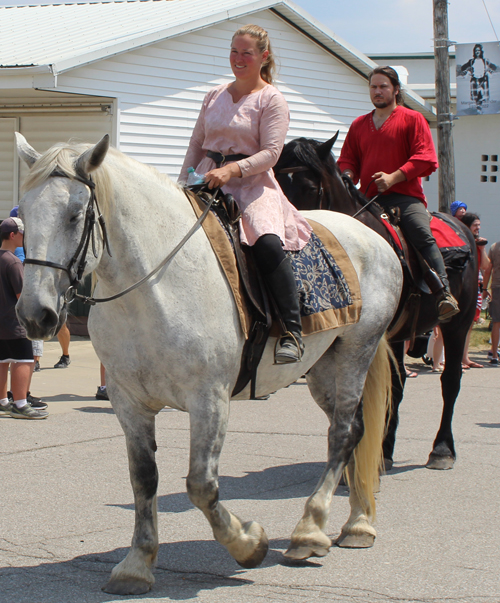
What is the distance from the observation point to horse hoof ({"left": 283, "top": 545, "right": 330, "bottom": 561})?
4.06 metres

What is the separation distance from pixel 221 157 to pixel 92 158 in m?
1.22

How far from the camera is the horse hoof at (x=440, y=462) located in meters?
6.14

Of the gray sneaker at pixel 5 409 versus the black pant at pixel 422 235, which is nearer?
the black pant at pixel 422 235

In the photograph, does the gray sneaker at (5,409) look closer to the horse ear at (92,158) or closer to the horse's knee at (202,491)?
the horse's knee at (202,491)

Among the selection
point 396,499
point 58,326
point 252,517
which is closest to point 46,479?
point 252,517

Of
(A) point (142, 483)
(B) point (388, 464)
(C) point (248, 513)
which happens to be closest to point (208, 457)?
(A) point (142, 483)

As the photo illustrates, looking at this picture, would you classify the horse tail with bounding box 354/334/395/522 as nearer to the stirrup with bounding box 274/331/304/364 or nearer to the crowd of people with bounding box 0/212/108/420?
the stirrup with bounding box 274/331/304/364

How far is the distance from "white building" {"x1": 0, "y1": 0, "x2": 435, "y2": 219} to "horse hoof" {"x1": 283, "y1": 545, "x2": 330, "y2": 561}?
9.83 metres

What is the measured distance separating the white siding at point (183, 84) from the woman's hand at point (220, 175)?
9.48 metres

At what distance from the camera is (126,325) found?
3570mm

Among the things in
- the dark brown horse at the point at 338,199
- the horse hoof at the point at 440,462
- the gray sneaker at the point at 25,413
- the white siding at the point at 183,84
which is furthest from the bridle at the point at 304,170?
the white siding at the point at 183,84

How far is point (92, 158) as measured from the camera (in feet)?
10.6

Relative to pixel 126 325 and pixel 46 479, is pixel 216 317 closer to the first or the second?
pixel 126 325

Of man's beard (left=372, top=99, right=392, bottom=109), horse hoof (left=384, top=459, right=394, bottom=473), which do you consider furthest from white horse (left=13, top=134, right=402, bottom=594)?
man's beard (left=372, top=99, right=392, bottom=109)
